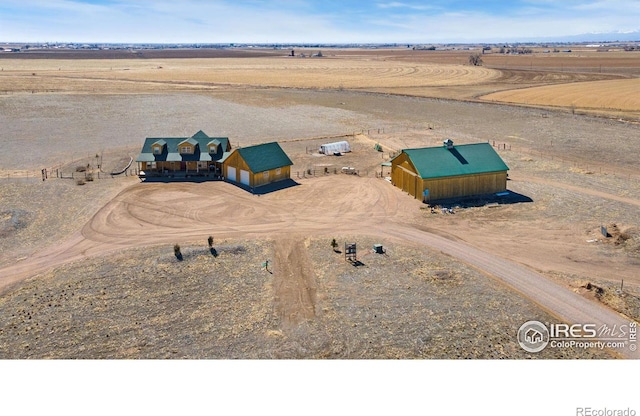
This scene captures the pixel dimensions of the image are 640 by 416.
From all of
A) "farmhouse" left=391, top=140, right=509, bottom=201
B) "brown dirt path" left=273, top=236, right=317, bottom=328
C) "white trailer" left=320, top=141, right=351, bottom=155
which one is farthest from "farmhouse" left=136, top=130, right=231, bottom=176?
"brown dirt path" left=273, top=236, right=317, bottom=328

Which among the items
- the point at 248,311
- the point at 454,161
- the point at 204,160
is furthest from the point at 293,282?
the point at 204,160

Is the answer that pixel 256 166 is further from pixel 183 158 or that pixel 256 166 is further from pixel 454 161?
pixel 454 161

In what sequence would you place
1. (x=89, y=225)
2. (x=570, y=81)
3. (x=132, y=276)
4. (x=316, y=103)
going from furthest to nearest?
(x=570, y=81) → (x=316, y=103) → (x=89, y=225) → (x=132, y=276)

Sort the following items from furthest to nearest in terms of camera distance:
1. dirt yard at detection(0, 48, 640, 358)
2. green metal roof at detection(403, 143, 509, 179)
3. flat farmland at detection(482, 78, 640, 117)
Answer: flat farmland at detection(482, 78, 640, 117) → green metal roof at detection(403, 143, 509, 179) → dirt yard at detection(0, 48, 640, 358)

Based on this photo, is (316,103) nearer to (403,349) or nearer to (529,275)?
(529,275)

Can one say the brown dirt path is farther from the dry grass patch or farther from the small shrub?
the small shrub

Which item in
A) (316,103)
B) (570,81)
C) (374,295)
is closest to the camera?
(374,295)

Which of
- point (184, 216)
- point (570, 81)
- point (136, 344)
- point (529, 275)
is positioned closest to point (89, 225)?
point (184, 216)
